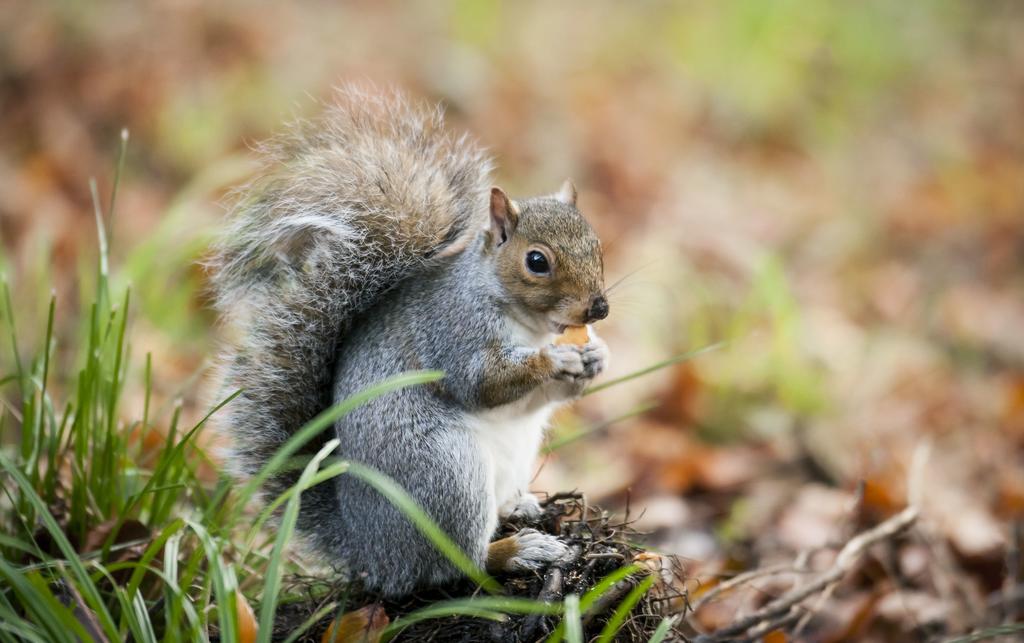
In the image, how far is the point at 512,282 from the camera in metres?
1.96

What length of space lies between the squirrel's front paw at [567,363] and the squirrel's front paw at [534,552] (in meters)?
0.30

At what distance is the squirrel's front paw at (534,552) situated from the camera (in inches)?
70.9

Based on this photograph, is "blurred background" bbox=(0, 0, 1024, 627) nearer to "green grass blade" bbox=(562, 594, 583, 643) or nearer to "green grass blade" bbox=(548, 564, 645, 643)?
"green grass blade" bbox=(548, 564, 645, 643)

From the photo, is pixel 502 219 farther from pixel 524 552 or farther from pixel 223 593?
pixel 223 593

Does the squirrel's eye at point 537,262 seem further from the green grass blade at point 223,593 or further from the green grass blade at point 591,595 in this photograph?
the green grass blade at point 223,593

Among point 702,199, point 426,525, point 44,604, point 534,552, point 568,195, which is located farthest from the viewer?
point 702,199

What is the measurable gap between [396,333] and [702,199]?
394 cm

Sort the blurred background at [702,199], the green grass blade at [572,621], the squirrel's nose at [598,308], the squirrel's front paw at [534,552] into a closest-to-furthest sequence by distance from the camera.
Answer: the green grass blade at [572,621]
the squirrel's front paw at [534,552]
the squirrel's nose at [598,308]
the blurred background at [702,199]

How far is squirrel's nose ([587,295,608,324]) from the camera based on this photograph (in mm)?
1906

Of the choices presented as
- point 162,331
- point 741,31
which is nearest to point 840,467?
point 162,331

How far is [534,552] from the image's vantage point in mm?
1810

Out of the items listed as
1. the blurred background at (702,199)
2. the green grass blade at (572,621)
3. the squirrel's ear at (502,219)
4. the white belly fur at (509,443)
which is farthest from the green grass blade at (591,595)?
the squirrel's ear at (502,219)

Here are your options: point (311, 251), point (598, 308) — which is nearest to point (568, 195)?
point (598, 308)

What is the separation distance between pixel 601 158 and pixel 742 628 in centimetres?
389
